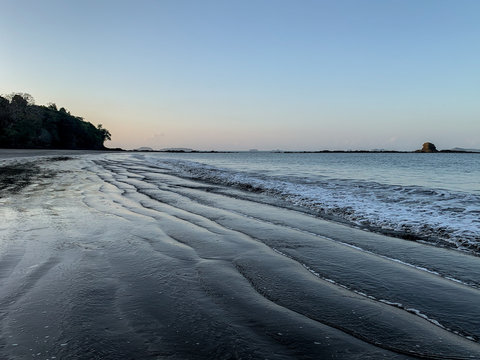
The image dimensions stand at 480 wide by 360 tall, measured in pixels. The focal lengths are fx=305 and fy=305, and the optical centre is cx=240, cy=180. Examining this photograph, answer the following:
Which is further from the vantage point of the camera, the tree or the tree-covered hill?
the tree

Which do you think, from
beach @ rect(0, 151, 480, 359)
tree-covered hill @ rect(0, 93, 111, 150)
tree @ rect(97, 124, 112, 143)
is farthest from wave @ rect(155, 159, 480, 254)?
tree @ rect(97, 124, 112, 143)

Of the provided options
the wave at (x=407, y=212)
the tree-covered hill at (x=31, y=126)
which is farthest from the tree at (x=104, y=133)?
the wave at (x=407, y=212)

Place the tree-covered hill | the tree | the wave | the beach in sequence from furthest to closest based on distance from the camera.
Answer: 1. the tree
2. the tree-covered hill
3. the wave
4. the beach

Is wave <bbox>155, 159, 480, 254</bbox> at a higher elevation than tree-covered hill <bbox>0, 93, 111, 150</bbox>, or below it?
below

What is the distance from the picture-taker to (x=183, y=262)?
436 cm

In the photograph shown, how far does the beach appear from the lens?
7.57 feet

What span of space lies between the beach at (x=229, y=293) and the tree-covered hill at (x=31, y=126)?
97817 millimetres

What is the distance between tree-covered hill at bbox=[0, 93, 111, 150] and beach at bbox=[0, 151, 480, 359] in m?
97.8

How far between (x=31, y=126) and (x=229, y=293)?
107 m

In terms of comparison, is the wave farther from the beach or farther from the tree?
the tree

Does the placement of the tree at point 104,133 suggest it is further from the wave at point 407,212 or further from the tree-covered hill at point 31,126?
the wave at point 407,212

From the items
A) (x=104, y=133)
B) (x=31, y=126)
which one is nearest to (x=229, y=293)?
(x=31, y=126)

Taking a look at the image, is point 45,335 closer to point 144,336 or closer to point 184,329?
point 144,336

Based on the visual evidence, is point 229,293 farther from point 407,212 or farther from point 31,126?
point 31,126
